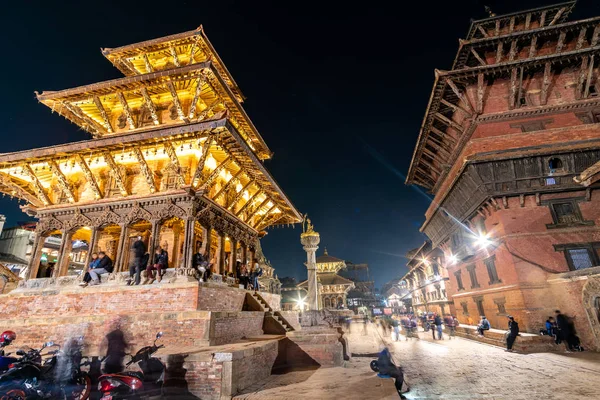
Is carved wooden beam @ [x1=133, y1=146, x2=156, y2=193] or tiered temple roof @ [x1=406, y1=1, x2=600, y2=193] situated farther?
tiered temple roof @ [x1=406, y1=1, x2=600, y2=193]

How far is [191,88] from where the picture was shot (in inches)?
611

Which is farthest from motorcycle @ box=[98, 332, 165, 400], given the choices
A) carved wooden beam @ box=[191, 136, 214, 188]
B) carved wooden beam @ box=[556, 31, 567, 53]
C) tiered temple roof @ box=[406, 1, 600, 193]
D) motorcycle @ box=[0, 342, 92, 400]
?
carved wooden beam @ box=[556, 31, 567, 53]

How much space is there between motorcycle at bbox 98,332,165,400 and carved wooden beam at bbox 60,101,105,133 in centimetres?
1451

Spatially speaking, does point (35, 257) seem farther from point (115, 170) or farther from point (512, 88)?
point (512, 88)

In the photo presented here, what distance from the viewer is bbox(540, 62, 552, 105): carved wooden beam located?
54.0ft

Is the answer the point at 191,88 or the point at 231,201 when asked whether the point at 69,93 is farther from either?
the point at 231,201

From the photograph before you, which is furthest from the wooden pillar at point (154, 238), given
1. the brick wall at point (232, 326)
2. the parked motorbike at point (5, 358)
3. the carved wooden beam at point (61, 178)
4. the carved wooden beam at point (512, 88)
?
the carved wooden beam at point (512, 88)

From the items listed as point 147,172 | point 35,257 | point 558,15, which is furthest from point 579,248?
point 35,257

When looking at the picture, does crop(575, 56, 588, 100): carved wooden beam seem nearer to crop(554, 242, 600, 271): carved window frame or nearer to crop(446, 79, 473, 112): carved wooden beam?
crop(446, 79, 473, 112): carved wooden beam

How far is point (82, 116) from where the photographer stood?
15.4 metres

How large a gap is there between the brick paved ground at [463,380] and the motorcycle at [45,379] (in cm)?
356

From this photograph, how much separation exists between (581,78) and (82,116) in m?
28.7

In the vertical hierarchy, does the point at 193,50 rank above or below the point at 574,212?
above

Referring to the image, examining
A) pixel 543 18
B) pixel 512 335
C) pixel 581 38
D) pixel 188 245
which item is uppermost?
pixel 543 18
